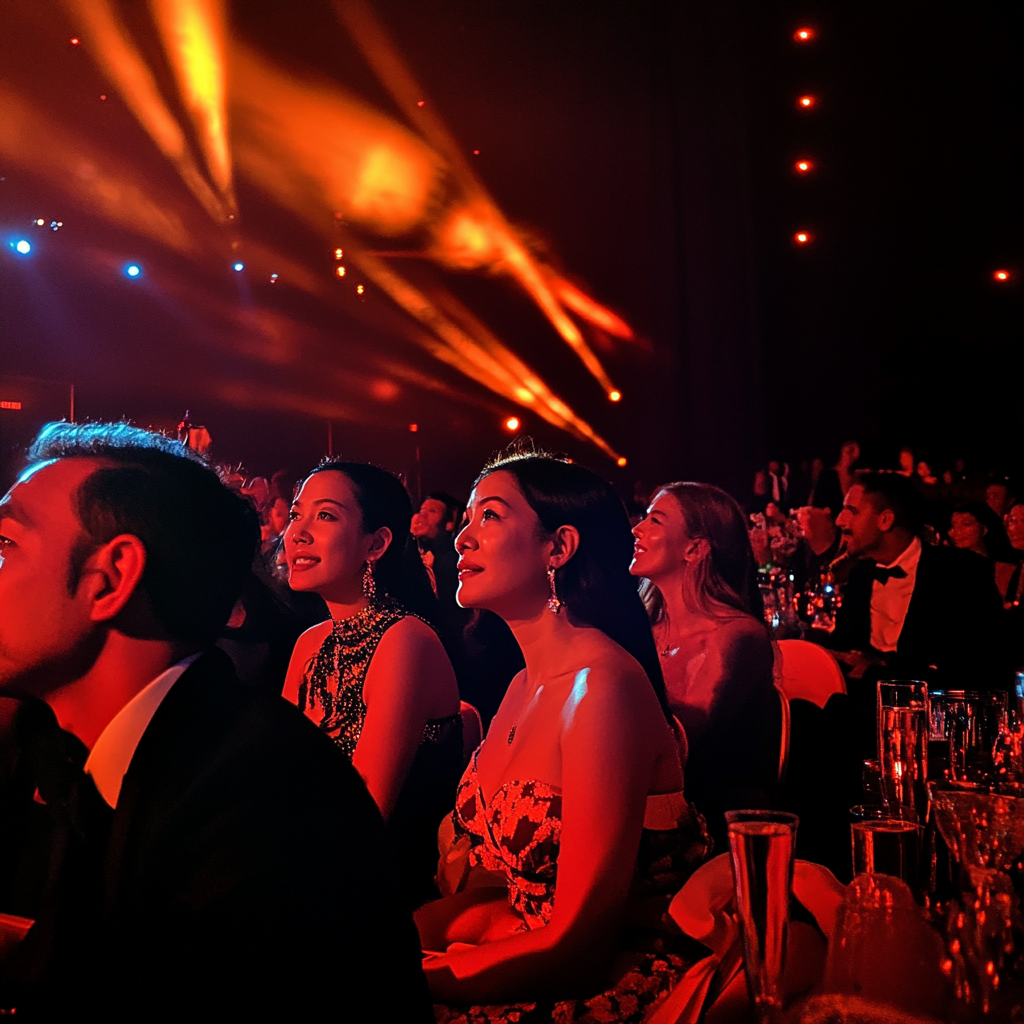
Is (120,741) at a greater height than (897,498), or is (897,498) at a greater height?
(897,498)

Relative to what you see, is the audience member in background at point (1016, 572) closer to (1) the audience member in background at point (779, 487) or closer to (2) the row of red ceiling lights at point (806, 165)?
(1) the audience member in background at point (779, 487)

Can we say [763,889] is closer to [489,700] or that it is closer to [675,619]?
[675,619]

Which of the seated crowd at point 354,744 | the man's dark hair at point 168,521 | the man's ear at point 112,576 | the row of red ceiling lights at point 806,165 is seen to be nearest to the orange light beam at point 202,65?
the row of red ceiling lights at point 806,165

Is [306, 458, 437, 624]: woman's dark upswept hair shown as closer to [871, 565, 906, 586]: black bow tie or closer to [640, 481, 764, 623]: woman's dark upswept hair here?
[640, 481, 764, 623]: woman's dark upswept hair

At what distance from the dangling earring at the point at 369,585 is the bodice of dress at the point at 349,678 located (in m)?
0.04

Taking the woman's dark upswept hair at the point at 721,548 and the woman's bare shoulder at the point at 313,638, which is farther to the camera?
the woman's dark upswept hair at the point at 721,548

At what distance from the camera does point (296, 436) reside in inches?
503

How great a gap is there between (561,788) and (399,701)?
A: 84 cm

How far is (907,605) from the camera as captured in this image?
476 cm

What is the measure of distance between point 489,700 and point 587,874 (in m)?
2.25

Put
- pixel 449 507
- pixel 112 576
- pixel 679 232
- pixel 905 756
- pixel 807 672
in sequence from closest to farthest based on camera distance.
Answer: pixel 112 576 < pixel 905 756 < pixel 807 672 < pixel 449 507 < pixel 679 232

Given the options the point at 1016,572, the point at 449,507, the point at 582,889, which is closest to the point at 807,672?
the point at 582,889

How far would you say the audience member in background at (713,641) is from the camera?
2891mm

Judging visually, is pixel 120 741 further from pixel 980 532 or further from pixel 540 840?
pixel 980 532
